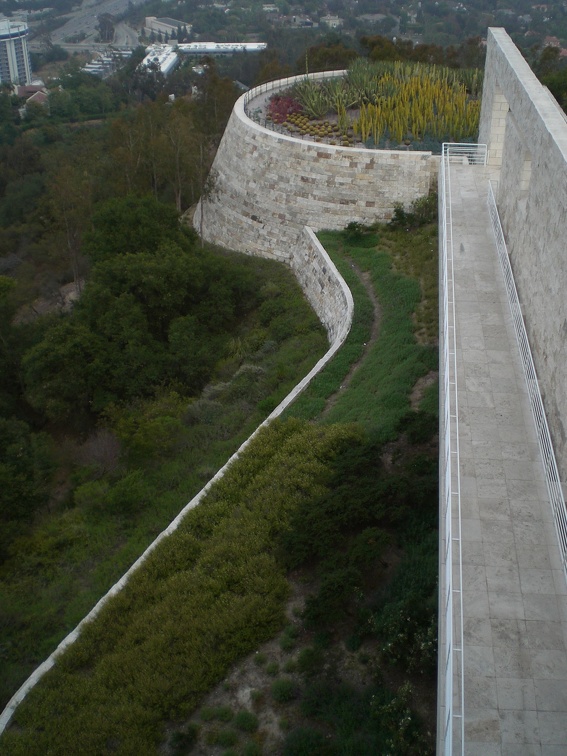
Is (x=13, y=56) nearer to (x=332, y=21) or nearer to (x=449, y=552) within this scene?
(x=332, y=21)

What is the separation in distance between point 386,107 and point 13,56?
3476 inches

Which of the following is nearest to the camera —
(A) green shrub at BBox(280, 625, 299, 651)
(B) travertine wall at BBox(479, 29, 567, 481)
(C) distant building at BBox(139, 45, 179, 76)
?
(B) travertine wall at BBox(479, 29, 567, 481)

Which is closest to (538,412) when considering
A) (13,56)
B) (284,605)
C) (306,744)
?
(284,605)

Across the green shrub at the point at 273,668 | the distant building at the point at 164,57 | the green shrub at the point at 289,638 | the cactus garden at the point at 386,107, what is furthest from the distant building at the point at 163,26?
the green shrub at the point at 273,668

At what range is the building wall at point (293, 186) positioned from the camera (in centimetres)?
1667

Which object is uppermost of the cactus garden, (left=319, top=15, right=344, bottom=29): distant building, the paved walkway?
the cactus garden

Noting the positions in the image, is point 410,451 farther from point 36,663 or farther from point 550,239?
point 36,663

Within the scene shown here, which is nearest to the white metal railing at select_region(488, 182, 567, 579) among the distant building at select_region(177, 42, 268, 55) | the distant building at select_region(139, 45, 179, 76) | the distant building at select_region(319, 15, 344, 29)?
the distant building at select_region(139, 45, 179, 76)

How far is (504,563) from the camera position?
6445 mm

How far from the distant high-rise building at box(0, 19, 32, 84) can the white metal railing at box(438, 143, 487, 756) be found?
9563 cm

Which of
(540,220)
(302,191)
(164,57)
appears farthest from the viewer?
(164,57)

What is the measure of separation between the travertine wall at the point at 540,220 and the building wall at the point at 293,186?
439cm

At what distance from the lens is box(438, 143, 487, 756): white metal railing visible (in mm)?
5301

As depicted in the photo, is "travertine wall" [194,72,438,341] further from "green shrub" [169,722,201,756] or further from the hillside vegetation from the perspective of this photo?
"green shrub" [169,722,201,756]
